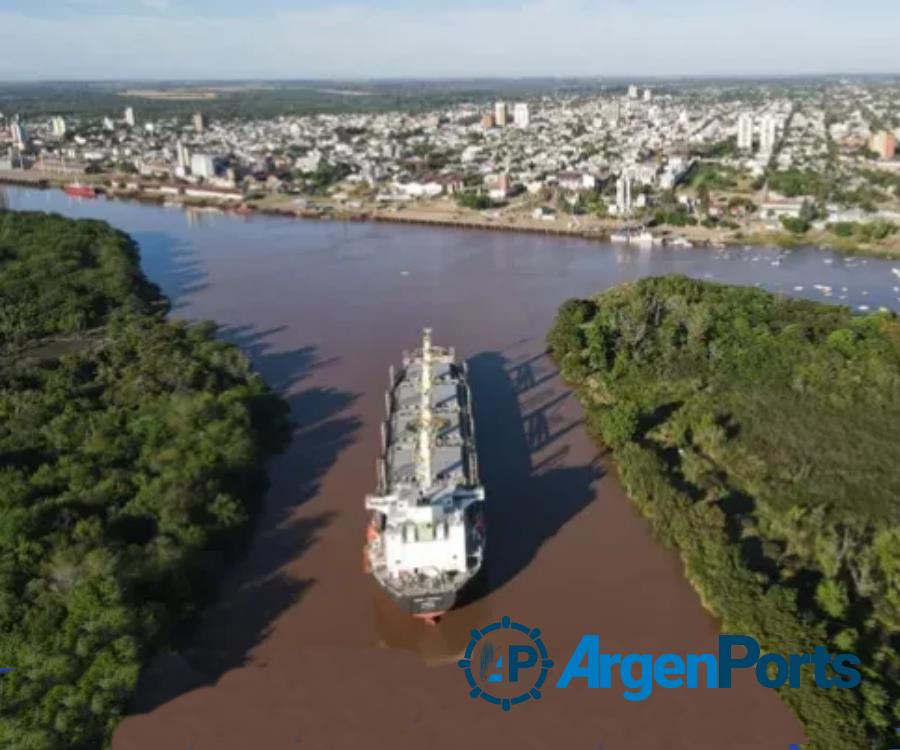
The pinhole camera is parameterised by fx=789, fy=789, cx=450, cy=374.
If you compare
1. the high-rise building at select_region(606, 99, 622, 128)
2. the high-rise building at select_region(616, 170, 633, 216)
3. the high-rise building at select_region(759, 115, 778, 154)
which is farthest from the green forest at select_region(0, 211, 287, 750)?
the high-rise building at select_region(606, 99, 622, 128)

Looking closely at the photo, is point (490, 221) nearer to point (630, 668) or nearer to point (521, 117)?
point (630, 668)

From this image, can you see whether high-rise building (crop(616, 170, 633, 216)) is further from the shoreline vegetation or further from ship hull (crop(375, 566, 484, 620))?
ship hull (crop(375, 566, 484, 620))

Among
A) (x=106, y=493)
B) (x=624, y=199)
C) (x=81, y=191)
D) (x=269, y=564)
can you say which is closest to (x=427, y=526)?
(x=269, y=564)

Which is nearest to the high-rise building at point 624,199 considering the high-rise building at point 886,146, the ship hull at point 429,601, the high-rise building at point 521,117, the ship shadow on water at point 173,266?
the ship shadow on water at point 173,266

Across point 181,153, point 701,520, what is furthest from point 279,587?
point 181,153

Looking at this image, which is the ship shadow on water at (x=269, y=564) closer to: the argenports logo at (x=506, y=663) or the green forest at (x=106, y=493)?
the green forest at (x=106, y=493)

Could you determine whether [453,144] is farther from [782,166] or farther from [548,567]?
[548,567]

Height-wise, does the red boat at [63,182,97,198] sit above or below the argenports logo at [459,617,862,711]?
above
